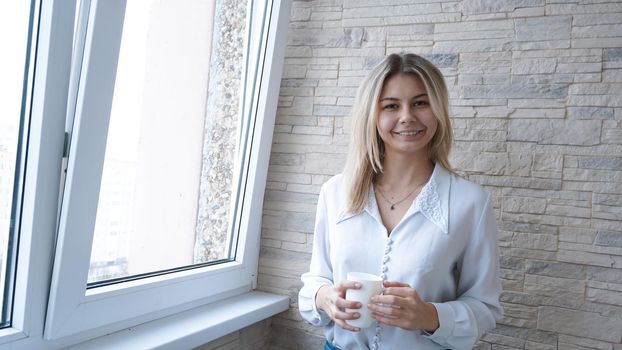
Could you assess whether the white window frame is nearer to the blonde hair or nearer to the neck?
the blonde hair

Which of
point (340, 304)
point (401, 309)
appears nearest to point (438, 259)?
point (401, 309)

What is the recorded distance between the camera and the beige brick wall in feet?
5.26

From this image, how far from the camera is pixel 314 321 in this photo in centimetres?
151

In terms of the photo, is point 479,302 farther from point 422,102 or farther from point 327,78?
point 327,78

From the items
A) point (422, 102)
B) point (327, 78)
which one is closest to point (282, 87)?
point (327, 78)

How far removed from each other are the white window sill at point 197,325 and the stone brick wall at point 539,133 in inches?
32.1

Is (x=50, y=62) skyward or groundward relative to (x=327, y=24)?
groundward

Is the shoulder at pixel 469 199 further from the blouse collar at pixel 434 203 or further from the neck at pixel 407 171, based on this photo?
the neck at pixel 407 171

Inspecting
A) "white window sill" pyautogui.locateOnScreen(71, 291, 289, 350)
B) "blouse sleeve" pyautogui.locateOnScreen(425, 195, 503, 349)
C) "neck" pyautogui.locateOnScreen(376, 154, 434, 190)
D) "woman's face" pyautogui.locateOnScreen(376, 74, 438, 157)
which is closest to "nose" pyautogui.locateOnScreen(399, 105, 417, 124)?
"woman's face" pyautogui.locateOnScreen(376, 74, 438, 157)

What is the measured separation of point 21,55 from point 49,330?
70 cm

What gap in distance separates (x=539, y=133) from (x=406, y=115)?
0.58m

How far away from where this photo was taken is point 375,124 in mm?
1519

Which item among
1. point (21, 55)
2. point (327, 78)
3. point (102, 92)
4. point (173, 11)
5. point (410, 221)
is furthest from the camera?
point (327, 78)

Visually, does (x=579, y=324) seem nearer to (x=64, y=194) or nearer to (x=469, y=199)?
(x=469, y=199)
